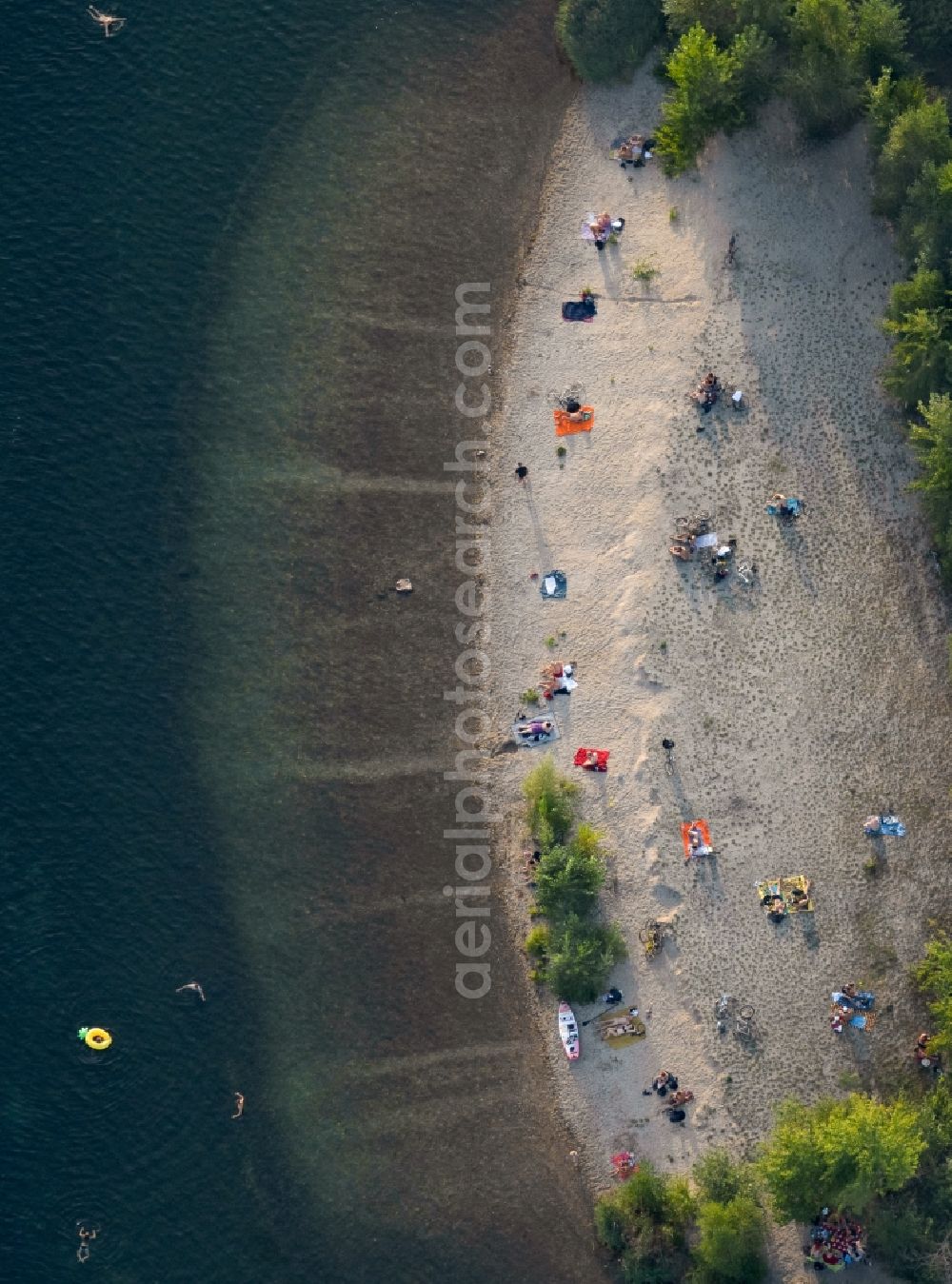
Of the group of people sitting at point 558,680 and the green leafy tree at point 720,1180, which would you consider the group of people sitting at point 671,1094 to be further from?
the group of people sitting at point 558,680

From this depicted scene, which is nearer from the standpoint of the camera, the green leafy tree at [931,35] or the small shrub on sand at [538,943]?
the green leafy tree at [931,35]

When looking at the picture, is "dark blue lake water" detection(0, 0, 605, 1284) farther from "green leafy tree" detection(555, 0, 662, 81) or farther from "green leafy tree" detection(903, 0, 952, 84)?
"green leafy tree" detection(903, 0, 952, 84)

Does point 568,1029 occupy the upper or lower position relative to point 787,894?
lower

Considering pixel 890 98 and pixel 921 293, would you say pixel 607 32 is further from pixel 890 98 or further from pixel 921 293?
pixel 921 293

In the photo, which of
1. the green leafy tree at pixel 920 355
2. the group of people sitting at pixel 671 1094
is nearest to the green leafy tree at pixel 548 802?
the group of people sitting at pixel 671 1094

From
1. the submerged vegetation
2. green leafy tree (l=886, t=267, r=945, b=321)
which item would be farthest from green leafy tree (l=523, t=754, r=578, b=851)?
green leafy tree (l=886, t=267, r=945, b=321)

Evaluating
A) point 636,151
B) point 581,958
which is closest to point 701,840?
point 581,958
